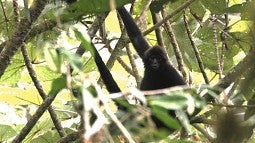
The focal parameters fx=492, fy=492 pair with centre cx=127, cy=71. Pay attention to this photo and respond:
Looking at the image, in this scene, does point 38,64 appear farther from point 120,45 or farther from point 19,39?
point 19,39

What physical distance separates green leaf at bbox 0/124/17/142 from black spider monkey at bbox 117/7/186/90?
44.5 inches

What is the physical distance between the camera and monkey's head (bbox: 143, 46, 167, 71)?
12.5 ft

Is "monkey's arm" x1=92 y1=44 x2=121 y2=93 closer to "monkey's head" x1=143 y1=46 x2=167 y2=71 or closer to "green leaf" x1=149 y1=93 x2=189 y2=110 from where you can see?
"monkey's head" x1=143 y1=46 x2=167 y2=71

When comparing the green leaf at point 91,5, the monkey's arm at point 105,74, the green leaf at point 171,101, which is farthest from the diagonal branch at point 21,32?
the green leaf at point 171,101

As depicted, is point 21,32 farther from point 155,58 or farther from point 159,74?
point 159,74

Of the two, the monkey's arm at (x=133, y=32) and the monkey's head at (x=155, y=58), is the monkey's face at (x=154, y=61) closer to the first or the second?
the monkey's head at (x=155, y=58)

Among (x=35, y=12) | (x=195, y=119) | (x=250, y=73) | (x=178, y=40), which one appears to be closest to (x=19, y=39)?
(x=35, y=12)

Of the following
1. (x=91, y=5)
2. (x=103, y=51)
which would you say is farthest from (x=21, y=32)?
(x=103, y=51)

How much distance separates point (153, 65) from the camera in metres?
3.96

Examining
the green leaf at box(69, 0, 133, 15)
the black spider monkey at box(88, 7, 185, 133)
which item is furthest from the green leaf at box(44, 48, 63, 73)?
the black spider monkey at box(88, 7, 185, 133)

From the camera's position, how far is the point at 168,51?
3.94m

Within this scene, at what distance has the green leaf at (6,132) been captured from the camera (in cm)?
315

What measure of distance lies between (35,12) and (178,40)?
5.69 feet

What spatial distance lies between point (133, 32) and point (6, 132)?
46.7 inches
